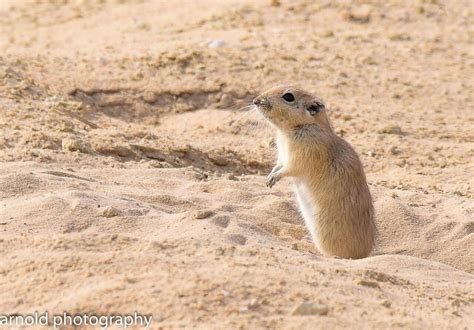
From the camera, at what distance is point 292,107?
19.8 ft

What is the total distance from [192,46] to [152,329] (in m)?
6.32

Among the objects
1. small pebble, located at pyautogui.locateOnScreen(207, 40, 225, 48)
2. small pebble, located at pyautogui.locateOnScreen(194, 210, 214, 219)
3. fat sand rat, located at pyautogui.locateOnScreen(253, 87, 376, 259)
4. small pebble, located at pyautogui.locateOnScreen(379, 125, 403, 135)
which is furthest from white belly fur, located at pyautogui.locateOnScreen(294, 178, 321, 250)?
small pebble, located at pyautogui.locateOnScreen(207, 40, 225, 48)

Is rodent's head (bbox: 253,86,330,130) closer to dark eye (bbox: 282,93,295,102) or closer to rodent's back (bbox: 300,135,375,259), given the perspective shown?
dark eye (bbox: 282,93,295,102)

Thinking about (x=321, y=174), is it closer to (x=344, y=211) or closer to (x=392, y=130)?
(x=344, y=211)

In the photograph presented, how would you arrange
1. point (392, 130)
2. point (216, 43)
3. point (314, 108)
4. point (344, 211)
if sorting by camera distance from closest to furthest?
point (344, 211)
point (314, 108)
point (392, 130)
point (216, 43)

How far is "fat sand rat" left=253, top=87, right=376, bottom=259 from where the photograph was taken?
5652 mm

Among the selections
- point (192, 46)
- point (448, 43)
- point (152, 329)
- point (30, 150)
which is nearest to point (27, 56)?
point (192, 46)

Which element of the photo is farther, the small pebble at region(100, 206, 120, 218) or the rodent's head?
the rodent's head

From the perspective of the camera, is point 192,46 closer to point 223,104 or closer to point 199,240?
point 223,104

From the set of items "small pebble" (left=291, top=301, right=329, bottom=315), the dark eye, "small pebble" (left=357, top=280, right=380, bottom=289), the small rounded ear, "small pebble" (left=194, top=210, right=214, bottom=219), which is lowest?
"small pebble" (left=357, top=280, right=380, bottom=289)

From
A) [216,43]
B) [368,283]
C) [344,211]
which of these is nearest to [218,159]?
[344,211]

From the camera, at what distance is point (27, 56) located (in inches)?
365

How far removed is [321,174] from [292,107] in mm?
516

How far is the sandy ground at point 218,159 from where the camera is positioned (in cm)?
409
